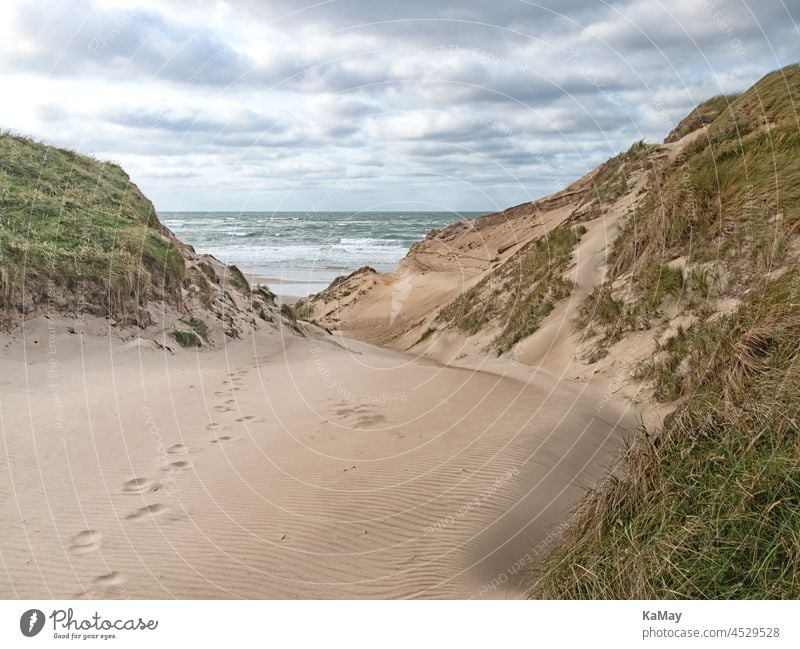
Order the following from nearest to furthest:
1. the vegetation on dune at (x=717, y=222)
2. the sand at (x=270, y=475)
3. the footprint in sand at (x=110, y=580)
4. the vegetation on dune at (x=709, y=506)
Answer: the vegetation on dune at (x=709, y=506) → the footprint in sand at (x=110, y=580) → the sand at (x=270, y=475) → the vegetation on dune at (x=717, y=222)

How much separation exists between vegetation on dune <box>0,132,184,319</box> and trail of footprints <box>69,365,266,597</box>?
4046 millimetres

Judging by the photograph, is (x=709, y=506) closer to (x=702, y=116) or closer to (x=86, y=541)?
(x=86, y=541)

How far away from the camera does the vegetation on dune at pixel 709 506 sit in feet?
11.0

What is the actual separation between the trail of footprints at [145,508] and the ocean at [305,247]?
986 inches

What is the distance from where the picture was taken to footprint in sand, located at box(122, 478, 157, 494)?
5422 mm

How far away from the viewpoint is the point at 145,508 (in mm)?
5066

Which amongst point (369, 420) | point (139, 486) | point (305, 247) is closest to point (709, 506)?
point (139, 486)

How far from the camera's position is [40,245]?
10.3 metres

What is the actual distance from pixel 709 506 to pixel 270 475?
3.98m

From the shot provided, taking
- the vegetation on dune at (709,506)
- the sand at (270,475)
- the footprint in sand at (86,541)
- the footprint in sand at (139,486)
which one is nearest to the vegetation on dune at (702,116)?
the sand at (270,475)

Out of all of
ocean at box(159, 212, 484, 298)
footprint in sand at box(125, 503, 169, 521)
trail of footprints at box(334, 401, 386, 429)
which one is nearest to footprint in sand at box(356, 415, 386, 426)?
trail of footprints at box(334, 401, 386, 429)

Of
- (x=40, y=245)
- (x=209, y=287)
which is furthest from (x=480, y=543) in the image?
(x=209, y=287)

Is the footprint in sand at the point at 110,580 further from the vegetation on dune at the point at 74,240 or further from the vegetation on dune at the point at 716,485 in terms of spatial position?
the vegetation on dune at the point at 74,240

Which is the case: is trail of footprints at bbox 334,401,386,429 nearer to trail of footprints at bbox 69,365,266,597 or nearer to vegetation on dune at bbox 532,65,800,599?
trail of footprints at bbox 69,365,266,597
